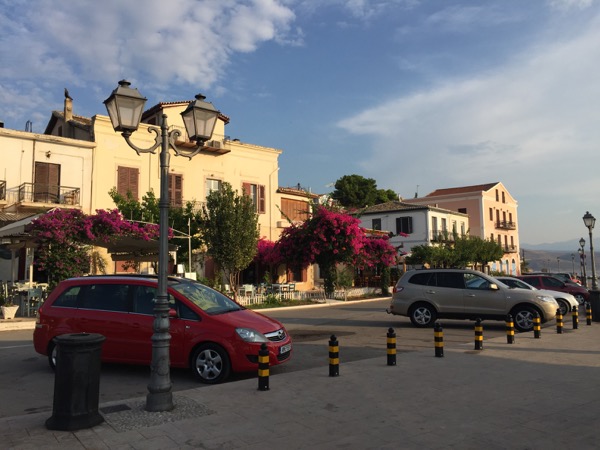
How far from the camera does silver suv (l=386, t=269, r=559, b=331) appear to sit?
13.7 meters

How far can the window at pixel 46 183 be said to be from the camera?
2336cm

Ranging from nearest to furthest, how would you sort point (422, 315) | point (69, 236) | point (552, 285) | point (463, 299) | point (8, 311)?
point (463, 299)
point (422, 315)
point (8, 311)
point (69, 236)
point (552, 285)

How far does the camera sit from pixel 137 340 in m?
7.94

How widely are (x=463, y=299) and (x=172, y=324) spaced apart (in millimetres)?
9106

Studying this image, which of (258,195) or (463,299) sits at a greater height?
(258,195)

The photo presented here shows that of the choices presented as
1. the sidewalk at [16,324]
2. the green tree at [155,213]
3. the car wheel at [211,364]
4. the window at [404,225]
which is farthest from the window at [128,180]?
the window at [404,225]

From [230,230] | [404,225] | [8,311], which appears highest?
[404,225]

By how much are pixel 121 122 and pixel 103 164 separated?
64.6ft

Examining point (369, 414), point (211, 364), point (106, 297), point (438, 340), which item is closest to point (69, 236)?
point (106, 297)

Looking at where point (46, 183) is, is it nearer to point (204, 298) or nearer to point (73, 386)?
point (204, 298)

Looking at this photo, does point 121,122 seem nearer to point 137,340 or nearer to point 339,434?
point 137,340

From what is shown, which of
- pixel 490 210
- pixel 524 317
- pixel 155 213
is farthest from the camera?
pixel 490 210

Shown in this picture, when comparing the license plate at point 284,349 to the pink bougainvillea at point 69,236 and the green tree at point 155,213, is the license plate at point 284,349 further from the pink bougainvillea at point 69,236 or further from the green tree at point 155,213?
the green tree at point 155,213

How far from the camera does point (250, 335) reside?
7684mm
